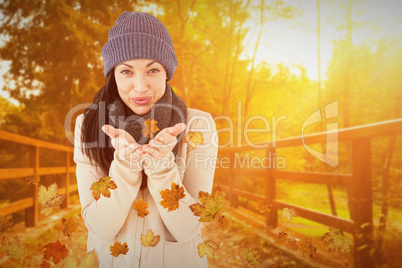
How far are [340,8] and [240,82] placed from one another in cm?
173

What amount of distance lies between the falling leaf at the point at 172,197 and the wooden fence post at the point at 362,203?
5.47 feet

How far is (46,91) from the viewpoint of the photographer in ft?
16.7

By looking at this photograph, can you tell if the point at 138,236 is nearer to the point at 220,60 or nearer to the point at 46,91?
the point at 220,60

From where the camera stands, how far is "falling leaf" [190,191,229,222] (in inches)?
46.0

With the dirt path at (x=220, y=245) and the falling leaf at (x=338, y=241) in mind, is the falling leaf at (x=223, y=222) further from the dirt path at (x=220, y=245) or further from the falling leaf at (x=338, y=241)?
the dirt path at (x=220, y=245)

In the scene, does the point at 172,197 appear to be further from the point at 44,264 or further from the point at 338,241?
the point at 338,241

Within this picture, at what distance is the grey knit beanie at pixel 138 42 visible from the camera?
1338mm

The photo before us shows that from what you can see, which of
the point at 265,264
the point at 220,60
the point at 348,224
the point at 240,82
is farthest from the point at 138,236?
the point at 240,82

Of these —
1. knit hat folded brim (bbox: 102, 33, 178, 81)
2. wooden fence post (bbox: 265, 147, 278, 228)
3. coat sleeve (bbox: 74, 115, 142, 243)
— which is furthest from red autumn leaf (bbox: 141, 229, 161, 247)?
wooden fence post (bbox: 265, 147, 278, 228)

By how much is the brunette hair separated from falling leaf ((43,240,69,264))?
427 mm

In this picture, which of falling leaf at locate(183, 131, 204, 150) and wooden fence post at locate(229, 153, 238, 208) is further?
wooden fence post at locate(229, 153, 238, 208)

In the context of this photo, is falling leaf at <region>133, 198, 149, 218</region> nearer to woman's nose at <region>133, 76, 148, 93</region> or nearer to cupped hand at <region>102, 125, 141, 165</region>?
cupped hand at <region>102, 125, 141, 165</region>

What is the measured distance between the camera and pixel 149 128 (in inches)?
52.5

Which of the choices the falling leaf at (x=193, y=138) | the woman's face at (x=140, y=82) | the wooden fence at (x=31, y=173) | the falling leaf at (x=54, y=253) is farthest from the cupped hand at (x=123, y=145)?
the wooden fence at (x=31, y=173)
